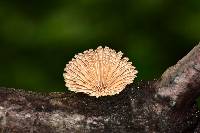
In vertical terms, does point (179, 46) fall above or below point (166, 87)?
above

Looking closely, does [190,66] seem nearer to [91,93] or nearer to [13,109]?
[91,93]

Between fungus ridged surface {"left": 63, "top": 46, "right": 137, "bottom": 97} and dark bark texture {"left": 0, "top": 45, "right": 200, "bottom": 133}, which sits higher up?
fungus ridged surface {"left": 63, "top": 46, "right": 137, "bottom": 97}

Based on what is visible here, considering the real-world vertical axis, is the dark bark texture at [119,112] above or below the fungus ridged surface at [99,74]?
below

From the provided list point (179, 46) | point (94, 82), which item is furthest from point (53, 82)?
point (94, 82)
